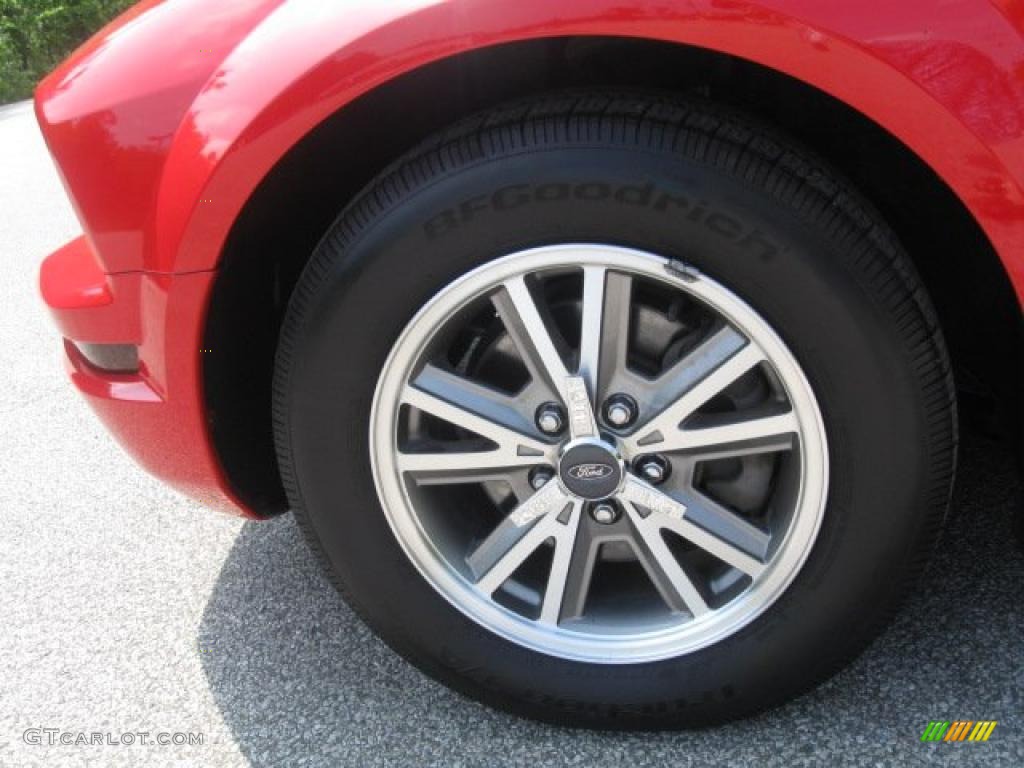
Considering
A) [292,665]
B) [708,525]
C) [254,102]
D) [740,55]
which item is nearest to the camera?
[740,55]

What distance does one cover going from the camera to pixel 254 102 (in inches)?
59.7

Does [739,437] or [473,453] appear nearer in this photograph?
[739,437]

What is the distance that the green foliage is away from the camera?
15.3 meters

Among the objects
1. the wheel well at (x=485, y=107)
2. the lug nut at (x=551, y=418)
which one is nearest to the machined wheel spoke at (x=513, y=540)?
the lug nut at (x=551, y=418)

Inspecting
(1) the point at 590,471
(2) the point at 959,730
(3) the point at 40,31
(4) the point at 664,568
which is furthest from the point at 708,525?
(3) the point at 40,31

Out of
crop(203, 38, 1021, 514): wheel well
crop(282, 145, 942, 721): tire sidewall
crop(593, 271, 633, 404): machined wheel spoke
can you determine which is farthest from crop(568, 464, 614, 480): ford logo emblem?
crop(203, 38, 1021, 514): wheel well

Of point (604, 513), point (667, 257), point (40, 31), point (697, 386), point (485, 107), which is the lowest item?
point (40, 31)

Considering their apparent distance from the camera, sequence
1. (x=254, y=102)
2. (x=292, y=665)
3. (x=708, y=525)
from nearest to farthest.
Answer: (x=254, y=102)
(x=708, y=525)
(x=292, y=665)

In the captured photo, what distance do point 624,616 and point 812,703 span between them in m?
0.37

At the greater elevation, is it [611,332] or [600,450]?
[611,332]

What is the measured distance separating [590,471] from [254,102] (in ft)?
2.61

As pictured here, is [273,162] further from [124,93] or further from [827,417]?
[827,417]

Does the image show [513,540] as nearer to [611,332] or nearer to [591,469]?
[591,469]

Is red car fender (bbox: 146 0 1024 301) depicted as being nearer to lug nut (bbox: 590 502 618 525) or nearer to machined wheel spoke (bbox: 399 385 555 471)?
machined wheel spoke (bbox: 399 385 555 471)
